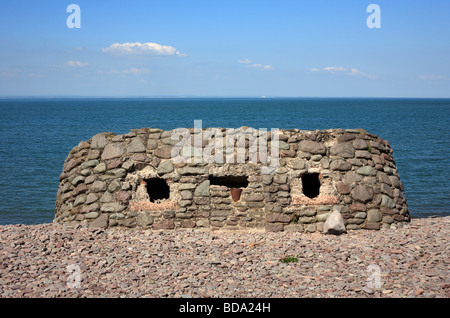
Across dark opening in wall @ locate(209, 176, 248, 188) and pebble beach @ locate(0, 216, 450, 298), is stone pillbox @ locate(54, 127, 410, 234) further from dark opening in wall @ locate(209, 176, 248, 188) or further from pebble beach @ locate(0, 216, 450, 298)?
pebble beach @ locate(0, 216, 450, 298)

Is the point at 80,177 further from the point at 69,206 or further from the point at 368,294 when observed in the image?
the point at 368,294

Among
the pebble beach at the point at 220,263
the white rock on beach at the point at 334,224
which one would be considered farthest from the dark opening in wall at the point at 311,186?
the pebble beach at the point at 220,263

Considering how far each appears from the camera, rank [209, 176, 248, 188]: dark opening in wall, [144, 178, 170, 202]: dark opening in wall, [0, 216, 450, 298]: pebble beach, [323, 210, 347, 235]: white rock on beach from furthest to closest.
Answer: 1. [144, 178, 170, 202]: dark opening in wall
2. [209, 176, 248, 188]: dark opening in wall
3. [323, 210, 347, 235]: white rock on beach
4. [0, 216, 450, 298]: pebble beach

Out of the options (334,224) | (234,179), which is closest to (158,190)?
(234,179)

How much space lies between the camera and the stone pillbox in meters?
11.8

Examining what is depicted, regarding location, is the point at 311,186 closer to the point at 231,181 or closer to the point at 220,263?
the point at 231,181

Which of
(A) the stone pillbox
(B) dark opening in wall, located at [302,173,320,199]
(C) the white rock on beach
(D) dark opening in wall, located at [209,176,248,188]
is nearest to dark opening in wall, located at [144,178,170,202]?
(A) the stone pillbox

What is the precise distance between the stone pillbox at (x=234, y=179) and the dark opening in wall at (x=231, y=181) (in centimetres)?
5

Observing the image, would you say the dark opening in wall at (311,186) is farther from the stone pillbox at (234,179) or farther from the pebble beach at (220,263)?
the pebble beach at (220,263)

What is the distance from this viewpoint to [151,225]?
1183 cm

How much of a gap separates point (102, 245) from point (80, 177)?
2.44 metres

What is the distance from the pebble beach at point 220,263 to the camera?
27.0ft

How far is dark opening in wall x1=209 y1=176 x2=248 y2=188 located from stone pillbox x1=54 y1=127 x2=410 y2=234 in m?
0.05

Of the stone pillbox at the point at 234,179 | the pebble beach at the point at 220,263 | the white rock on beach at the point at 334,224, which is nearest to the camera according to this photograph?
the pebble beach at the point at 220,263
